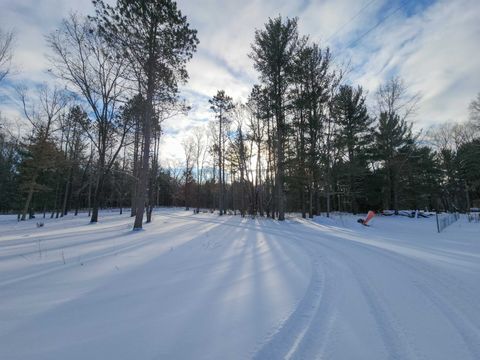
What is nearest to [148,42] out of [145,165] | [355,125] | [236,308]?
[145,165]

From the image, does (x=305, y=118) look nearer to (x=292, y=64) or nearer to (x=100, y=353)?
(x=292, y=64)

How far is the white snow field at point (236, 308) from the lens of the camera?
7.41ft

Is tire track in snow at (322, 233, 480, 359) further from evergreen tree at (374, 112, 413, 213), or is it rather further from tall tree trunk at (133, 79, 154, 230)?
evergreen tree at (374, 112, 413, 213)

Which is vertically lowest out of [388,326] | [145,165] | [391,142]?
[388,326]

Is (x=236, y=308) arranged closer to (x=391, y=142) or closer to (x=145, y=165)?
(x=145, y=165)

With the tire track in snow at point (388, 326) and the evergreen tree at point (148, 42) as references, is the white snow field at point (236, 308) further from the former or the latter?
the evergreen tree at point (148, 42)

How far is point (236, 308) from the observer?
311 cm

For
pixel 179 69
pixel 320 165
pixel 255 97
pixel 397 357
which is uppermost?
pixel 255 97

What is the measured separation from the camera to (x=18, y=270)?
454 cm

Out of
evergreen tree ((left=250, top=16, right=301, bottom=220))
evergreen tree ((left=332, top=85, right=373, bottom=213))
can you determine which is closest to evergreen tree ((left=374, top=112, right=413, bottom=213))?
evergreen tree ((left=332, top=85, right=373, bottom=213))

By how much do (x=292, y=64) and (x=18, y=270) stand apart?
1886 cm

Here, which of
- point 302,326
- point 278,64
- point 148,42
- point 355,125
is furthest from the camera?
point 355,125

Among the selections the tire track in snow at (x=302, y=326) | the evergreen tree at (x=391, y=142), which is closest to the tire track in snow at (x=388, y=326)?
the tire track in snow at (x=302, y=326)

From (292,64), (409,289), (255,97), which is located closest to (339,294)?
(409,289)
